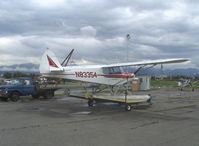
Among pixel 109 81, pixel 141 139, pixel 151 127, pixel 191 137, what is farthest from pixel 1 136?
pixel 109 81

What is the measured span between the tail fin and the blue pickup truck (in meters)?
3.63

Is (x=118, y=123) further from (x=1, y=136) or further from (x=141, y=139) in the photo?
(x=1, y=136)

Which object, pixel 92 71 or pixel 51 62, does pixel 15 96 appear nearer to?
pixel 51 62

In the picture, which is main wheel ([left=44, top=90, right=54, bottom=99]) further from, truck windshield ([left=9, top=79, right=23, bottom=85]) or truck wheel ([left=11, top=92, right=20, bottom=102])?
truck wheel ([left=11, top=92, right=20, bottom=102])

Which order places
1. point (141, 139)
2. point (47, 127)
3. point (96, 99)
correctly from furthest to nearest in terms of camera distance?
1. point (96, 99)
2. point (47, 127)
3. point (141, 139)

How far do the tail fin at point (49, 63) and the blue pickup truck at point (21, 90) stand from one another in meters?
3.63

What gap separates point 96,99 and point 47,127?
5416mm

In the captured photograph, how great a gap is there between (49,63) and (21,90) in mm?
4402

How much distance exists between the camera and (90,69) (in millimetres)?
16078

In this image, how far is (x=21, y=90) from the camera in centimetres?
1920

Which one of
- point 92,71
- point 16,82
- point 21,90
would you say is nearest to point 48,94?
point 21,90

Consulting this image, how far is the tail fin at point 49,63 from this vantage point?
16.5 metres

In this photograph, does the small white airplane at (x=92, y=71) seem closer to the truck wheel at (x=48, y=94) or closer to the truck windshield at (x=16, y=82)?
the truck windshield at (x=16, y=82)

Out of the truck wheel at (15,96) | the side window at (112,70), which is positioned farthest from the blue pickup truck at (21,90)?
the side window at (112,70)
